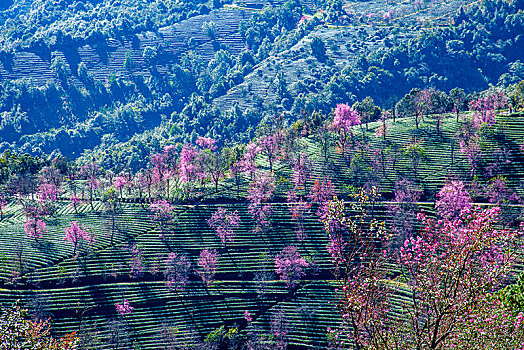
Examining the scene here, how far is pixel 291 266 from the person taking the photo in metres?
82.2

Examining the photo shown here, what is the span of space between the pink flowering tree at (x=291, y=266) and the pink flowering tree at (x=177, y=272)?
52.2ft

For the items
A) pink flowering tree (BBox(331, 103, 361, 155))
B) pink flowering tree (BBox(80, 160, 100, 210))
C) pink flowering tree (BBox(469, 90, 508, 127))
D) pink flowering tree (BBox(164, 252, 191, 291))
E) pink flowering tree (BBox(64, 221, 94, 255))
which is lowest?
pink flowering tree (BBox(164, 252, 191, 291))

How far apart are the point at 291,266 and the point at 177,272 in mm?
19832

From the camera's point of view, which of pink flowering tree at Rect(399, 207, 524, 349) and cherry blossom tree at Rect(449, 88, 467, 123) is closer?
pink flowering tree at Rect(399, 207, 524, 349)

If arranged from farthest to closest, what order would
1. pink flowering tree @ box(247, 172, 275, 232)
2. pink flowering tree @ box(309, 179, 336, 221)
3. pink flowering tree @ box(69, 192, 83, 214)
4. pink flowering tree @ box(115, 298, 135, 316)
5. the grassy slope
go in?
pink flowering tree @ box(69, 192, 83, 214)
pink flowering tree @ box(309, 179, 336, 221)
pink flowering tree @ box(247, 172, 275, 232)
pink flowering tree @ box(115, 298, 135, 316)
the grassy slope

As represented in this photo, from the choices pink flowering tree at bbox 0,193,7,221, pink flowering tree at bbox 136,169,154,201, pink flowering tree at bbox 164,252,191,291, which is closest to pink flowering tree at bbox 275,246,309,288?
pink flowering tree at bbox 164,252,191,291

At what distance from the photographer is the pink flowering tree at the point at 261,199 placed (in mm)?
94500

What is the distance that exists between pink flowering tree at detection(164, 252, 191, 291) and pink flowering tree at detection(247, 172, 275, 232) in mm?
16110

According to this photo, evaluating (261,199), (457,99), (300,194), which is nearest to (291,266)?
(261,199)

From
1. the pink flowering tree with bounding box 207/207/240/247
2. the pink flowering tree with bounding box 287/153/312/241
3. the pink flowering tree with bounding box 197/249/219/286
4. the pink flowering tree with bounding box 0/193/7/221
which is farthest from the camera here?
the pink flowering tree with bounding box 0/193/7/221

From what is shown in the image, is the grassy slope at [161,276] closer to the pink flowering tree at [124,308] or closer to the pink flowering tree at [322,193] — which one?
the pink flowering tree at [124,308]

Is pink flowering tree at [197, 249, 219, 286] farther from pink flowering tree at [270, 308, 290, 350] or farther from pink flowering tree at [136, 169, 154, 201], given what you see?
pink flowering tree at [136, 169, 154, 201]

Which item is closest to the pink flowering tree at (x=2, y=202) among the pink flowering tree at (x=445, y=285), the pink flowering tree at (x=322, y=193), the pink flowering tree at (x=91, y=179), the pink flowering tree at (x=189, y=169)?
the pink flowering tree at (x=91, y=179)

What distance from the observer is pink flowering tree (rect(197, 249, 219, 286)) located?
3248 inches
